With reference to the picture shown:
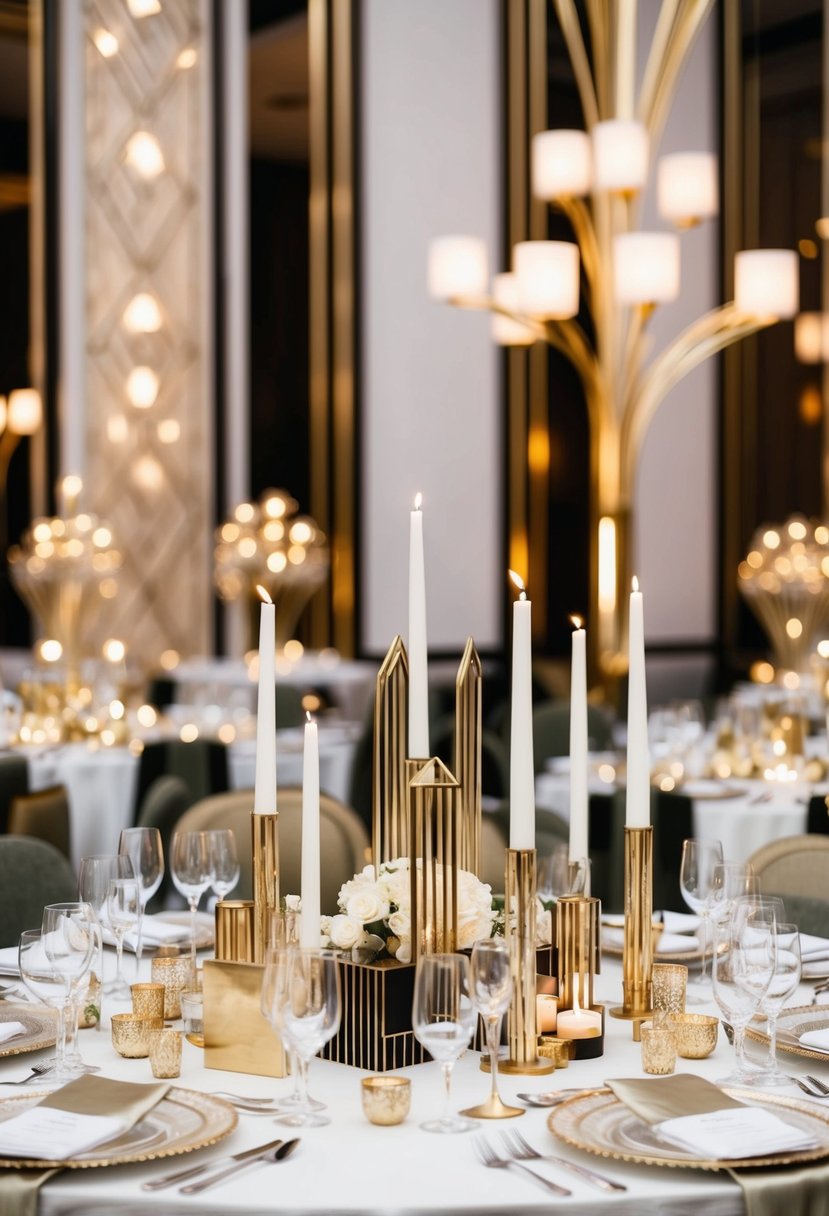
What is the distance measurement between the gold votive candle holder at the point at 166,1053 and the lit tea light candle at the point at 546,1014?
1.47ft

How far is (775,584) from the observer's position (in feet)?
25.5

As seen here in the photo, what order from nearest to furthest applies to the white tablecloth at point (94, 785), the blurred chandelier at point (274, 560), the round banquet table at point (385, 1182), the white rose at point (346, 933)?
the round banquet table at point (385, 1182), the white rose at point (346, 933), the white tablecloth at point (94, 785), the blurred chandelier at point (274, 560)

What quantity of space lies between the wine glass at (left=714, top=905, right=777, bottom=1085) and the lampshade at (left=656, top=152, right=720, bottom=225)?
4.61 m

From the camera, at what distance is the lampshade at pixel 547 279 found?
5887mm

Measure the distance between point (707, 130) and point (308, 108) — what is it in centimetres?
238

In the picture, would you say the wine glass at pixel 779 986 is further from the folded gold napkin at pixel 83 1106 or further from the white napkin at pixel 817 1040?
the folded gold napkin at pixel 83 1106

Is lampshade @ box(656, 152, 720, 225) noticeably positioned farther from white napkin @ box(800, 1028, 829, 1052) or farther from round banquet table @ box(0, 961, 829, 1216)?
round banquet table @ box(0, 961, 829, 1216)

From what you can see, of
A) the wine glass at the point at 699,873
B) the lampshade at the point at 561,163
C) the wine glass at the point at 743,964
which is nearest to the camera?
the wine glass at the point at 743,964

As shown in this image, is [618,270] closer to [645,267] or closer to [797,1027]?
[645,267]

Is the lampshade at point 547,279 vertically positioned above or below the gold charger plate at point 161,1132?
above

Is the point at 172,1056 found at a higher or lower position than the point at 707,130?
lower

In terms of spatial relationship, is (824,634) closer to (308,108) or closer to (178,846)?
(308,108)

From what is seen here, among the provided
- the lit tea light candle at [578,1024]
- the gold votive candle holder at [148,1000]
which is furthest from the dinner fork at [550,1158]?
the gold votive candle holder at [148,1000]

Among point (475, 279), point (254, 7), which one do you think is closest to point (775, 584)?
point (475, 279)
